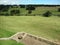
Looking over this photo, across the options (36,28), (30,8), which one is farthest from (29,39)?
(30,8)

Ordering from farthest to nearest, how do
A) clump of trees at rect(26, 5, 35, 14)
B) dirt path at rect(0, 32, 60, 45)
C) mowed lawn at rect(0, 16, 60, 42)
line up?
clump of trees at rect(26, 5, 35, 14), mowed lawn at rect(0, 16, 60, 42), dirt path at rect(0, 32, 60, 45)

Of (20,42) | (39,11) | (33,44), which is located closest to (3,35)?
(20,42)

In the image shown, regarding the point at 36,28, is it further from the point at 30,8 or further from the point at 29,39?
the point at 30,8

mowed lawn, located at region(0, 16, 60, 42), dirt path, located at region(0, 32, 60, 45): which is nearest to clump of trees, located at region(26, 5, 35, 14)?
mowed lawn, located at region(0, 16, 60, 42)

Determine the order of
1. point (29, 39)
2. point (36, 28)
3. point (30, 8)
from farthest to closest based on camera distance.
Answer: point (30, 8), point (36, 28), point (29, 39)

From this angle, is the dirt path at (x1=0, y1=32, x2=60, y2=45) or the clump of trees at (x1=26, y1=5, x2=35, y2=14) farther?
the clump of trees at (x1=26, y1=5, x2=35, y2=14)

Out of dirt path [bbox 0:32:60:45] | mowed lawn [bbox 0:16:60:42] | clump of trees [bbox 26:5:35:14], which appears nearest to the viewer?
dirt path [bbox 0:32:60:45]

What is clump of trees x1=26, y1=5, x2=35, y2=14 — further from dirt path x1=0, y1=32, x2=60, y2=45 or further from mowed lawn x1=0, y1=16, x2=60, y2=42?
dirt path x1=0, y1=32, x2=60, y2=45

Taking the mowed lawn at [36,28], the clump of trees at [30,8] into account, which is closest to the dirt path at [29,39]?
the mowed lawn at [36,28]

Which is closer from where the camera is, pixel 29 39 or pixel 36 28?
pixel 29 39

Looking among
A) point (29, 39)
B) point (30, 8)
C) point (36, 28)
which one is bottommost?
point (30, 8)

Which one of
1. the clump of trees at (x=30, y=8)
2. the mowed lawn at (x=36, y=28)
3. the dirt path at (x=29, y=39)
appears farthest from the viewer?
the clump of trees at (x=30, y=8)

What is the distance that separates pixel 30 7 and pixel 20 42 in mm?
20694

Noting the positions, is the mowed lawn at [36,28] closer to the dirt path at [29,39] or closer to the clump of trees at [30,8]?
the dirt path at [29,39]
